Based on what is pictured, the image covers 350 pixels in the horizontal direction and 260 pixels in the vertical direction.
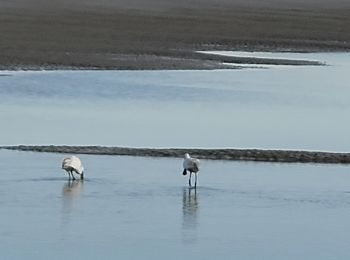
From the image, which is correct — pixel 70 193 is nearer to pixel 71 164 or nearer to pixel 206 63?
pixel 71 164

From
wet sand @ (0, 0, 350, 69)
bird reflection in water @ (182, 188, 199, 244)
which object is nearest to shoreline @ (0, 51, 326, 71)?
wet sand @ (0, 0, 350, 69)

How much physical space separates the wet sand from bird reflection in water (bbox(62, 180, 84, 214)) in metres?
14.0

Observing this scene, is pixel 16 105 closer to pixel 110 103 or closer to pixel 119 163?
pixel 110 103

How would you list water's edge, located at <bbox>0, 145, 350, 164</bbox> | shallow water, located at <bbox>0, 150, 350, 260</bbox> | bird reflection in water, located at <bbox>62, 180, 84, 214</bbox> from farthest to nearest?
water's edge, located at <bbox>0, 145, 350, 164</bbox> → bird reflection in water, located at <bbox>62, 180, 84, 214</bbox> → shallow water, located at <bbox>0, 150, 350, 260</bbox>

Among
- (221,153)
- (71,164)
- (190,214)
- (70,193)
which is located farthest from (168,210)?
(221,153)

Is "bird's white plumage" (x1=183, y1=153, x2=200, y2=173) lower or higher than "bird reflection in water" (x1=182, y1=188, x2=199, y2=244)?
higher

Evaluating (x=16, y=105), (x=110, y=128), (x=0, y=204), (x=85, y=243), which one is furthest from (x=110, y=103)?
(x=85, y=243)

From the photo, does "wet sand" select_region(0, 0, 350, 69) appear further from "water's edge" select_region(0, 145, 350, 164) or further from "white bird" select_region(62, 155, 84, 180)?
"white bird" select_region(62, 155, 84, 180)

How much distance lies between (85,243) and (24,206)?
174cm

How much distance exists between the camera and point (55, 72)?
28.2 m

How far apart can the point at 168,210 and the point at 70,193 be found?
4.17 feet

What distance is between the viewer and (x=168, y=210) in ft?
43.8

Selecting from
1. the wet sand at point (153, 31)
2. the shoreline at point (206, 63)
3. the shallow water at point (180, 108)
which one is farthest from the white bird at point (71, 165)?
the wet sand at point (153, 31)

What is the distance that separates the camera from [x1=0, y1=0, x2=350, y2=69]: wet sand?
103 ft
